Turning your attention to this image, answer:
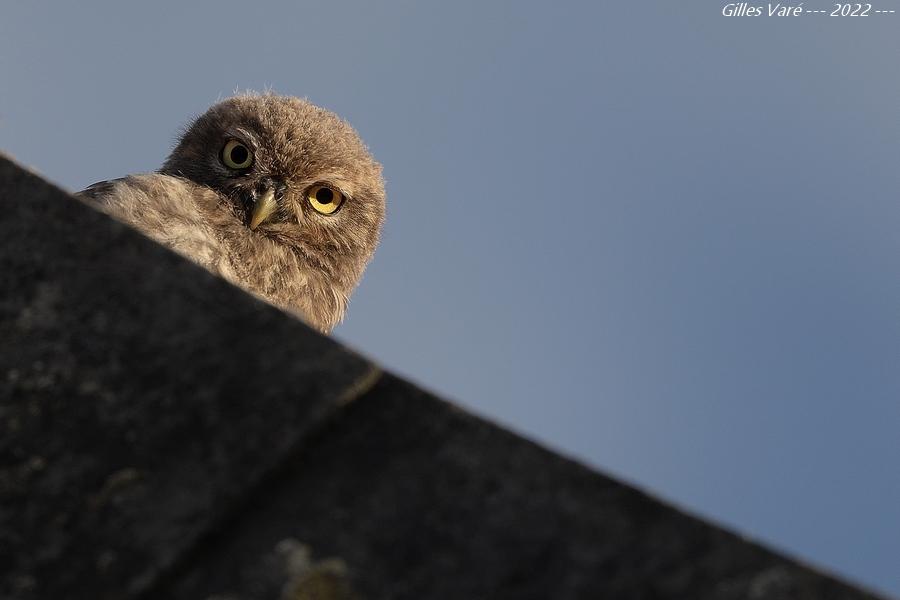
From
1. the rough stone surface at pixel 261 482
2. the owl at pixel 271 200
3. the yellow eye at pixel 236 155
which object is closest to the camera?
the rough stone surface at pixel 261 482

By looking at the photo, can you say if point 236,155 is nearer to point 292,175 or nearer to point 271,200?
point 292,175

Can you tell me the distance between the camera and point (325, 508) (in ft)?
6.22

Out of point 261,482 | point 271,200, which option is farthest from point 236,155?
point 261,482

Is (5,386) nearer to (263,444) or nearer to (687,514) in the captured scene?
(263,444)

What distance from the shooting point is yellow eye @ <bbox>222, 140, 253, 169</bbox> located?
28.9 ft

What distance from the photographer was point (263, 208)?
8297 mm

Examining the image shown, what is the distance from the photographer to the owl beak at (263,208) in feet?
26.8

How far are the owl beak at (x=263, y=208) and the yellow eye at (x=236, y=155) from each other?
42 cm

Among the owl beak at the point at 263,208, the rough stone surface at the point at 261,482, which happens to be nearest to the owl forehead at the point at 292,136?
the owl beak at the point at 263,208

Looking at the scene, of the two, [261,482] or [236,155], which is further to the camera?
[236,155]

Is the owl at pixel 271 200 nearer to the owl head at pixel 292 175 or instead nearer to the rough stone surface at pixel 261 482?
the owl head at pixel 292 175

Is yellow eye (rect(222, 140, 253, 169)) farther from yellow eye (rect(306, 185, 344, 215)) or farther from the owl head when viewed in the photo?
yellow eye (rect(306, 185, 344, 215))

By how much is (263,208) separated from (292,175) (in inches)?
30.8

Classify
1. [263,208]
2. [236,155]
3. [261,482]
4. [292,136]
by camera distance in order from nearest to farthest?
[261,482], [263,208], [236,155], [292,136]
